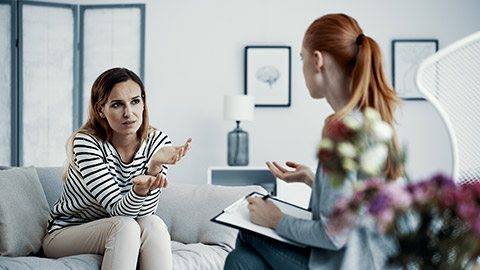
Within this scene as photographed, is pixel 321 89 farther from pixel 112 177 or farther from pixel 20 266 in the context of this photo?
pixel 20 266

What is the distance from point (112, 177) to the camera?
5.83ft

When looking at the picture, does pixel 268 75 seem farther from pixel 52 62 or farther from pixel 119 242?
pixel 119 242

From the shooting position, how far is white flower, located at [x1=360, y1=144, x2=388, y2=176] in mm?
559

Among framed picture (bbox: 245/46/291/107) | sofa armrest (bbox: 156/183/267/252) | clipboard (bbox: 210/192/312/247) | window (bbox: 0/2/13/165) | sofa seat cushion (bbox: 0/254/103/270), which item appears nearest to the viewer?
clipboard (bbox: 210/192/312/247)

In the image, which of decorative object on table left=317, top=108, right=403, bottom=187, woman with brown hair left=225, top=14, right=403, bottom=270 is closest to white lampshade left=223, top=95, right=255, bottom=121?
woman with brown hair left=225, top=14, right=403, bottom=270

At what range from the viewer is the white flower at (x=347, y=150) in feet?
1.85

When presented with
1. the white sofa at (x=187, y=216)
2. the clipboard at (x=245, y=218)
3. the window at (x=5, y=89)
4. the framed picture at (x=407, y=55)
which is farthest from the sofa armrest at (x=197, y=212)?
the framed picture at (x=407, y=55)

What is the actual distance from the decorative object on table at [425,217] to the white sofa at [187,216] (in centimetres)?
135

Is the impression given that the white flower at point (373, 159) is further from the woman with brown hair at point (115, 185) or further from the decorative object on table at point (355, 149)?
the woman with brown hair at point (115, 185)

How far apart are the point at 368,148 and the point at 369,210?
0.10 meters

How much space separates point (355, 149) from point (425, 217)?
12 centimetres

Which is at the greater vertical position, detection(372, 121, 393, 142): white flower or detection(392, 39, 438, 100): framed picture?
detection(392, 39, 438, 100): framed picture

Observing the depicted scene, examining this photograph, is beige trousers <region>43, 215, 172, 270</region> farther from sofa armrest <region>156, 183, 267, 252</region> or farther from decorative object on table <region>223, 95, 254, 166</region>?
decorative object on table <region>223, 95, 254, 166</region>

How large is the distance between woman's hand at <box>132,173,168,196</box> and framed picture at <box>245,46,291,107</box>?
8.31 feet
